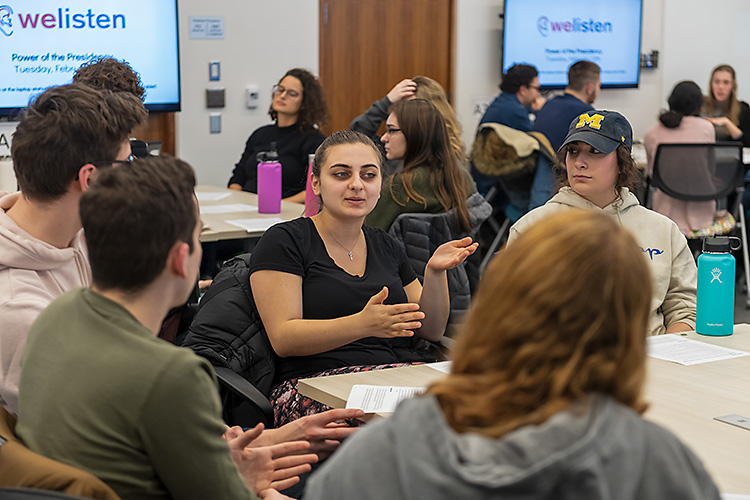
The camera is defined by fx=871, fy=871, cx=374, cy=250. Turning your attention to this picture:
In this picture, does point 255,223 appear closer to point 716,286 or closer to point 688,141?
point 716,286

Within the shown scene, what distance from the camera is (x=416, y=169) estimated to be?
3326 mm

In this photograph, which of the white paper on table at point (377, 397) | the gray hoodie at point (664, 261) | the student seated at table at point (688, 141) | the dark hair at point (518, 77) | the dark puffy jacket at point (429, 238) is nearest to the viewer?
the white paper on table at point (377, 397)

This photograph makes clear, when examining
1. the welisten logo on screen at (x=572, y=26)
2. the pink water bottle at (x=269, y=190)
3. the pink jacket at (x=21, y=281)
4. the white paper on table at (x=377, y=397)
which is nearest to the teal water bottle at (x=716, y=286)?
the white paper on table at (x=377, y=397)

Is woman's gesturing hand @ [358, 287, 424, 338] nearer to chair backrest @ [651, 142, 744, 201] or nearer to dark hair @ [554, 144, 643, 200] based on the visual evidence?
dark hair @ [554, 144, 643, 200]

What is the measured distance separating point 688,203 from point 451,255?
336 centimetres

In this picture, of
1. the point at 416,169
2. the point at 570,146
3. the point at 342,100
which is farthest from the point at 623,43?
the point at 570,146

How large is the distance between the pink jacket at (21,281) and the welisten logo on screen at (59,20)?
3645 millimetres

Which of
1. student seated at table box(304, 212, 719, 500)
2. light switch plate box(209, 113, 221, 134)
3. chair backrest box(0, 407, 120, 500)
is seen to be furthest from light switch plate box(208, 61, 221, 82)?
student seated at table box(304, 212, 719, 500)

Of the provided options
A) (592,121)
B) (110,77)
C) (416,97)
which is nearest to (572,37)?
(416,97)

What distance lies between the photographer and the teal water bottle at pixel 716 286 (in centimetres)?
215

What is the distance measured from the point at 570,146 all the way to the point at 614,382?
1.80 m

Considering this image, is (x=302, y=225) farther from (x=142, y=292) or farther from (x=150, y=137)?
(x=150, y=137)

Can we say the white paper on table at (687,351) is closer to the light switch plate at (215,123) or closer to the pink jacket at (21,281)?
the pink jacket at (21,281)

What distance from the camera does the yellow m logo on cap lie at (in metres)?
2.56
